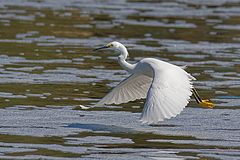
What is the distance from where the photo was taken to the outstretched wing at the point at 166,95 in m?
10.9

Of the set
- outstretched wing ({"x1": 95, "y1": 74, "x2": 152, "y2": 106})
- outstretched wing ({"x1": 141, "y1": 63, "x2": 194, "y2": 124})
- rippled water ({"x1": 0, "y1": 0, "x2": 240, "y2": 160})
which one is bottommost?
rippled water ({"x1": 0, "y1": 0, "x2": 240, "y2": 160})

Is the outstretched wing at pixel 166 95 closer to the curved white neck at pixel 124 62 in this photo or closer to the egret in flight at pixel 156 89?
the egret in flight at pixel 156 89

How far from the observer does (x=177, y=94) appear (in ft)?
37.5

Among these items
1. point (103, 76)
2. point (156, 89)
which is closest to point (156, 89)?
point (156, 89)

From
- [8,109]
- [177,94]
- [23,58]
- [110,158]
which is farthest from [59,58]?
[110,158]

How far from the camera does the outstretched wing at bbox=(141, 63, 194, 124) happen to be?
10945 millimetres

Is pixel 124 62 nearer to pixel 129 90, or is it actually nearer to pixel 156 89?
pixel 129 90

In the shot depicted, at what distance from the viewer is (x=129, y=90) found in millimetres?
13266

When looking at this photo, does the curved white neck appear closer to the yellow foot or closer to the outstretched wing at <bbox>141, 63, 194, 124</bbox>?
the outstretched wing at <bbox>141, 63, 194, 124</bbox>

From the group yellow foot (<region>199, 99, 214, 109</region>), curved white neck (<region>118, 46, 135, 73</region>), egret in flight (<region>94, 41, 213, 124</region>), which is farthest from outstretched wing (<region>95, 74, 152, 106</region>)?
yellow foot (<region>199, 99, 214, 109</region>)

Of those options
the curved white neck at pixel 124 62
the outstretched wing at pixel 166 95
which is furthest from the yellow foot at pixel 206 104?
the curved white neck at pixel 124 62

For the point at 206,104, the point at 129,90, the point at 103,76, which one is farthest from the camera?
the point at 103,76

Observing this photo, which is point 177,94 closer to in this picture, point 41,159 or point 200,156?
point 200,156

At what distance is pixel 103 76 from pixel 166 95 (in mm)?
5094
